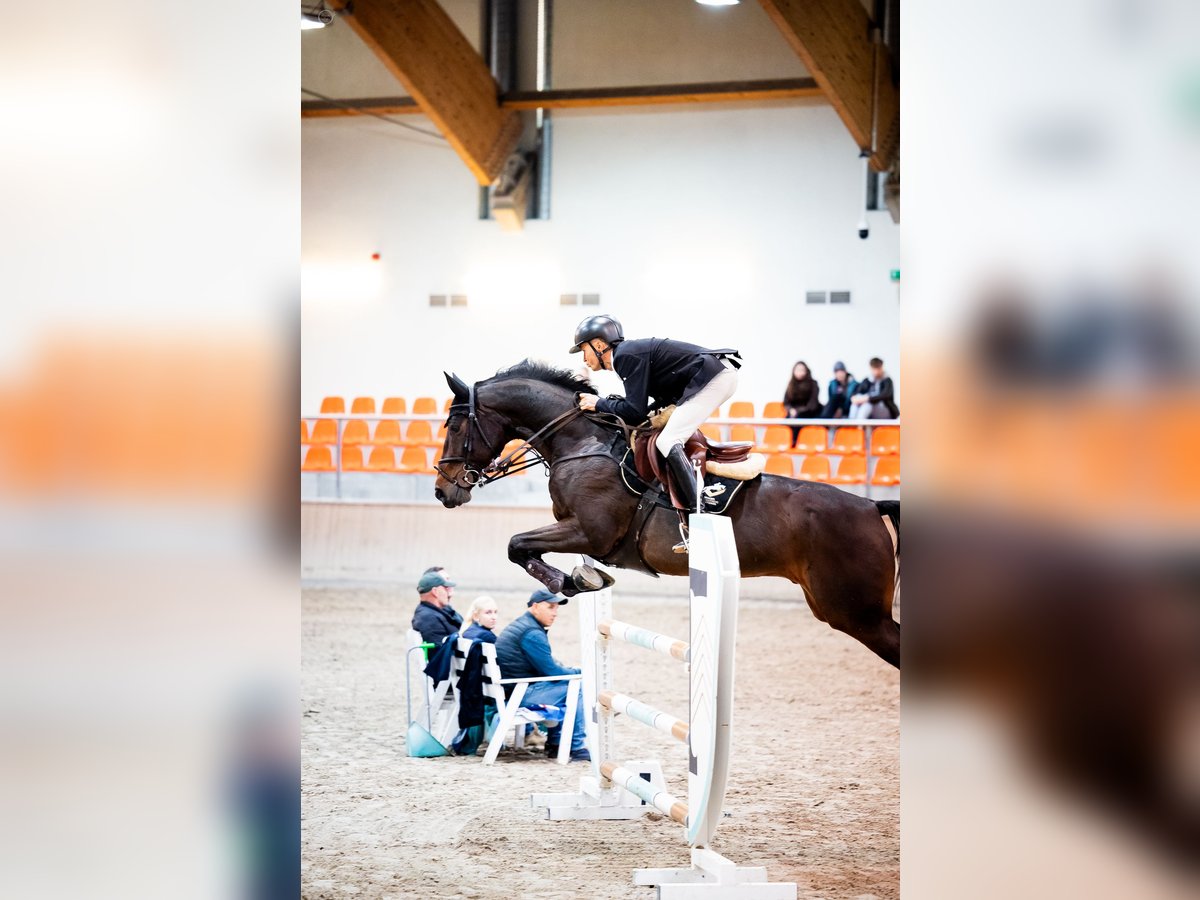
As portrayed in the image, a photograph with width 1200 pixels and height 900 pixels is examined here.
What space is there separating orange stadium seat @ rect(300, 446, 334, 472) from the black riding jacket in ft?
25.9

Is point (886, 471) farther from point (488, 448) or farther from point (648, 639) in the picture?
point (648, 639)

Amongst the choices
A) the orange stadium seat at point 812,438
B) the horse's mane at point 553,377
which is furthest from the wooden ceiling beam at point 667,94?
the horse's mane at point 553,377

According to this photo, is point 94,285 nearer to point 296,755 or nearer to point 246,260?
point 246,260

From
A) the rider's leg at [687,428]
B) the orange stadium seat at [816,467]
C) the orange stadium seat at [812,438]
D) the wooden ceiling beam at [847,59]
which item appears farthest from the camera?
the wooden ceiling beam at [847,59]

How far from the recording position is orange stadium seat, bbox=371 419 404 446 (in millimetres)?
13641

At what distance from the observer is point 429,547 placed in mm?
12078

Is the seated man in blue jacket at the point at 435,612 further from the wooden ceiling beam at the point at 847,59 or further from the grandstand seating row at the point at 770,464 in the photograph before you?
the wooden ceiling beam at the point at 847,59

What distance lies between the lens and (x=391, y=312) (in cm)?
1672

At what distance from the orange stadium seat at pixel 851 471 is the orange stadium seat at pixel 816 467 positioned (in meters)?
0.13

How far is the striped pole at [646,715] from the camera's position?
3.94 m

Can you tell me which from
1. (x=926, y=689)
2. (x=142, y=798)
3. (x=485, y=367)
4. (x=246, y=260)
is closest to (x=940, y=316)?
(x=926, y=689)

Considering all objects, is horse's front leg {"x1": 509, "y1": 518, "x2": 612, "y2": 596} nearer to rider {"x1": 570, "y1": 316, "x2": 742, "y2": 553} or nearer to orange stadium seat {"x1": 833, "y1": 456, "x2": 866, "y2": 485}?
rider {"x1": 570, "y1": 316, "x2": 742, "y2": 553}

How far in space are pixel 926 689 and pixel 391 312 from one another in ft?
50.7

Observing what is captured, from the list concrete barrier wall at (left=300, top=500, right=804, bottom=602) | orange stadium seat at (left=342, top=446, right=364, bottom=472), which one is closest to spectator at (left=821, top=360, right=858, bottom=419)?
concrete barrier wall at (left=300, top=500, right=804, bottom=602)
